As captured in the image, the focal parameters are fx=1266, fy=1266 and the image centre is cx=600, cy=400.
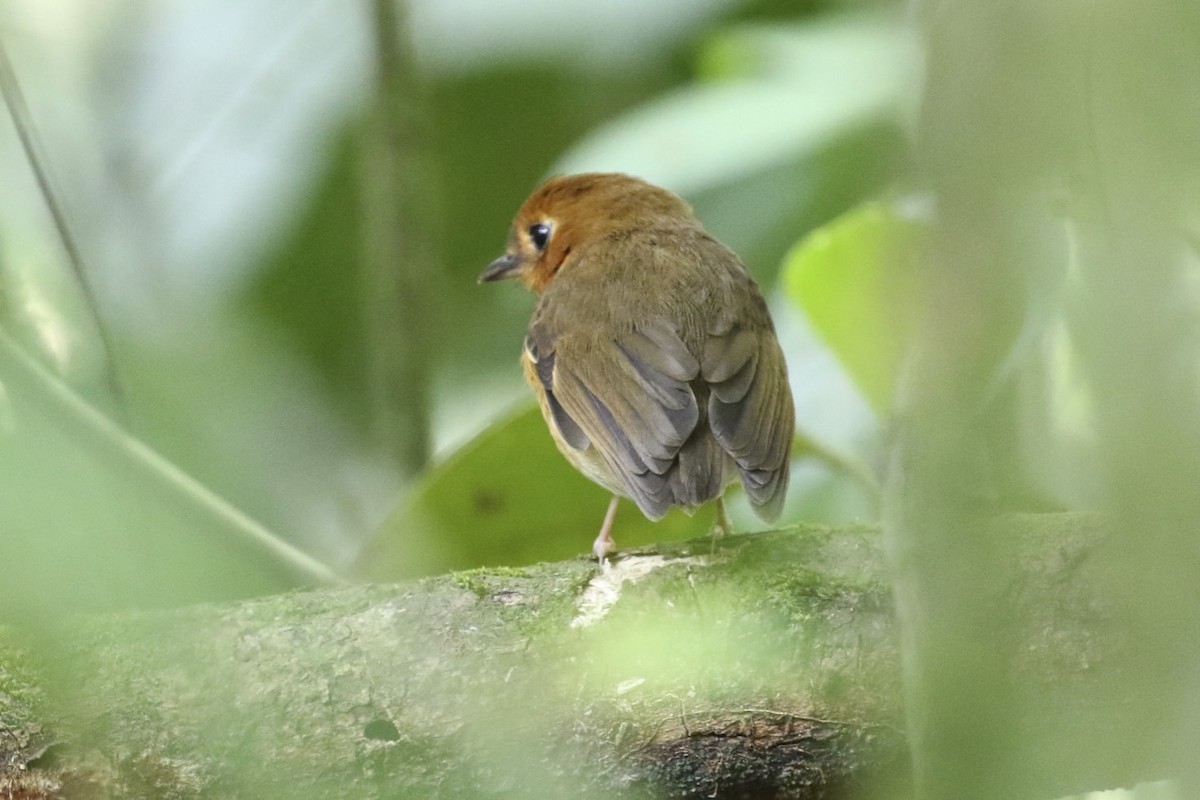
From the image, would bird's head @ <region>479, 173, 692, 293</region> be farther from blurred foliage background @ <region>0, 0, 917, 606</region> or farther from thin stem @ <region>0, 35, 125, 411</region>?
thin stem @ <region>0, 35, 125, 411</region>

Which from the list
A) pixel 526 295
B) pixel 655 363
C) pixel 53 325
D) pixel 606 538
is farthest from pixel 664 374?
pixel 526 295

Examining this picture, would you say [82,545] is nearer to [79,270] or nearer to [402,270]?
[79,270]

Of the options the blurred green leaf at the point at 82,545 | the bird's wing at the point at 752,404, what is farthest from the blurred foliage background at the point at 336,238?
the bird's wing at the point at 752,404

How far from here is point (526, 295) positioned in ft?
15.9

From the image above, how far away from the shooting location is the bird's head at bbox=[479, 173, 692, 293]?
11.4 feet

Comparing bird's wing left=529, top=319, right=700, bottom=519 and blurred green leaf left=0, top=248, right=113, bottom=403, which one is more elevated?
bird's wing left=529, top=319, right=700, bottom=519

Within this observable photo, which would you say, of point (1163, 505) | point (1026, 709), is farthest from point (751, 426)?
point (1163, 505)

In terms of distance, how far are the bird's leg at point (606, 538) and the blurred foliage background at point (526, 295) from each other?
0.10 m

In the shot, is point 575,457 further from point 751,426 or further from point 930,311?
point 930,311

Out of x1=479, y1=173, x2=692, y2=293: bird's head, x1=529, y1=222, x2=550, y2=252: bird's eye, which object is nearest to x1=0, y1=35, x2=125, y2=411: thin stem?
x1=479, y1=173, x2=692, y2=293: bird's head

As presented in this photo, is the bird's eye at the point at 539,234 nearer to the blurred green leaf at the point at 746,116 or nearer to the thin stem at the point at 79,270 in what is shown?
the blurred green leaf at the point at 746,116

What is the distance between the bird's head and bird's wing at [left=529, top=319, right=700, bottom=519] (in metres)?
0.56

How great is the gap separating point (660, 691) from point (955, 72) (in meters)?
1.28

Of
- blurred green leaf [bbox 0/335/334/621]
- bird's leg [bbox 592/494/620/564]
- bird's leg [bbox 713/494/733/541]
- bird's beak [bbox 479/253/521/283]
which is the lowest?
blurred green leaf [bbox 0/335/334/621]
